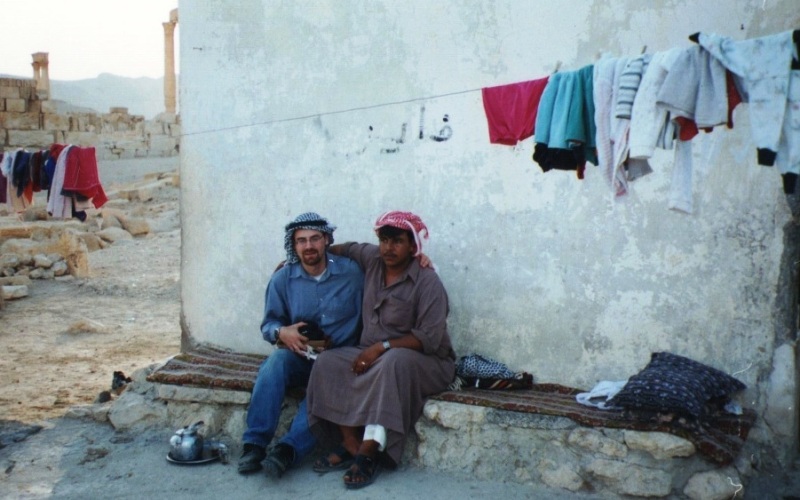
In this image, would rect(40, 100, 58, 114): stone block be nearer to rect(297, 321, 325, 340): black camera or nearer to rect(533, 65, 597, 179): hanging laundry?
rect(297, 321, 325, 340): black camera

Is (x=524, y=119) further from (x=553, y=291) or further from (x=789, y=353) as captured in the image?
(x=789, y=353)

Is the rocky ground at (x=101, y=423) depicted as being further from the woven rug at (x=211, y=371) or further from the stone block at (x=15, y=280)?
the woven rug at (x=211, y=371)

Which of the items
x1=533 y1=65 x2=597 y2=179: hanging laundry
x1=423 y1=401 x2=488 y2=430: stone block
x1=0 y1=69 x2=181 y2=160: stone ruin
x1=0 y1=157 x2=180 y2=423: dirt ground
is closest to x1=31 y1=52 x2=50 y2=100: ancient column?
x1=0 y1=69 x2=181 y2=160: stone ruin

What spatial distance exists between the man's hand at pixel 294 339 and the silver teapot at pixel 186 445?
82 centimetres

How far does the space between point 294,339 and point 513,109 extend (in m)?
1.88

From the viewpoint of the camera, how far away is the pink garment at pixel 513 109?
4.43 m

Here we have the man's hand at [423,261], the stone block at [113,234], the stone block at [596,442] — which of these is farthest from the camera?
the stone block at [113,234]

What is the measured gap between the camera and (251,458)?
4.75m

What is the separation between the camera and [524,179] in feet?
17.0

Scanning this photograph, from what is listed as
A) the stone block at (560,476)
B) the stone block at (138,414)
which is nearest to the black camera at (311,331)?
the stone block at (138,414)

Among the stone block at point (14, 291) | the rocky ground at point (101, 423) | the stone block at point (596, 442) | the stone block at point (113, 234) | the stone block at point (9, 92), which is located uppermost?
the stone block at point (9, 92)

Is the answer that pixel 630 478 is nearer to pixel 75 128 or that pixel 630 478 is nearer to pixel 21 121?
pixel 21 121

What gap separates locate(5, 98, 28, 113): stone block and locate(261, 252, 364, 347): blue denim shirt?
69.5 feet

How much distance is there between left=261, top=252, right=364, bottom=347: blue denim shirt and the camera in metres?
5.17
